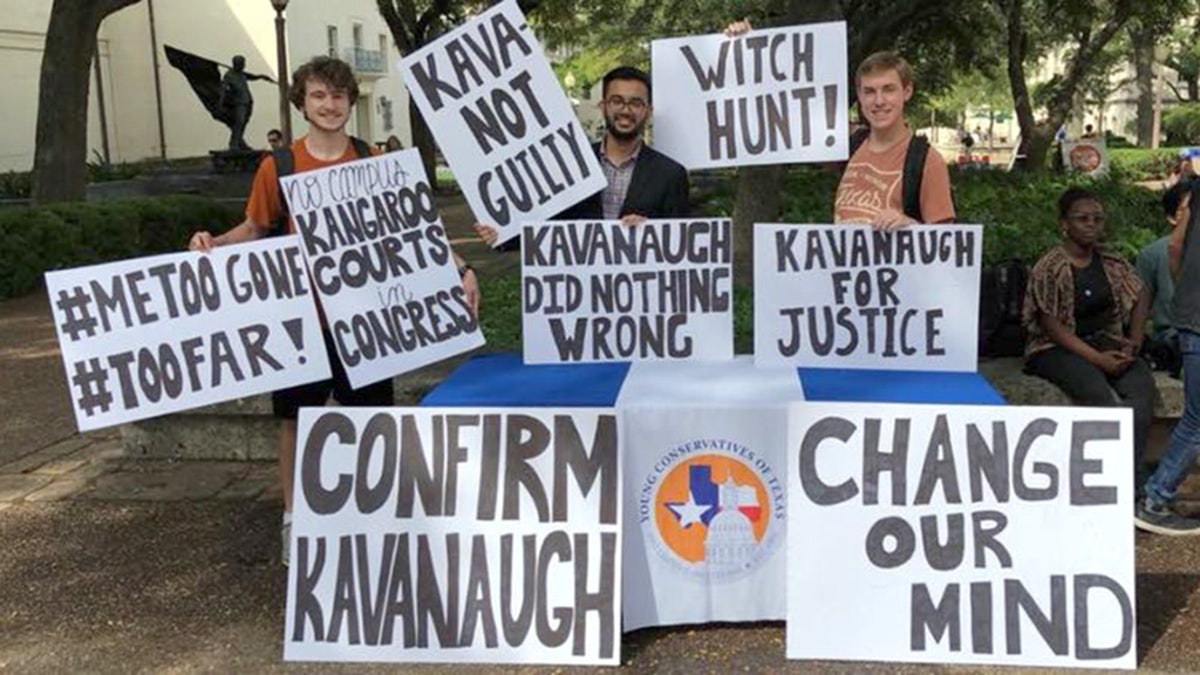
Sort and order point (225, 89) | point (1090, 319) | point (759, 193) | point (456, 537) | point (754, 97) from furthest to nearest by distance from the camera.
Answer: point (225, 89) → point (759, 193) → point (1090, 319) → point (754, 97) → point (456, 537)

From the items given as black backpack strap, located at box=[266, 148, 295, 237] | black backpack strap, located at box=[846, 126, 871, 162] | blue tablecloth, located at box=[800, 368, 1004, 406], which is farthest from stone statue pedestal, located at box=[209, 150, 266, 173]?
blue tablecloth, located at box=[800, 368, 1004, 406]

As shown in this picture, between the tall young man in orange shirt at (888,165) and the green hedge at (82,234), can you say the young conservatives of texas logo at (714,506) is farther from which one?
the green hedge at (82,234)

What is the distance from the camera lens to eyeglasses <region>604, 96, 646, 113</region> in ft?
13.0

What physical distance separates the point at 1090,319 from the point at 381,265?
293cm

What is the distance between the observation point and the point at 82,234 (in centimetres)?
1176

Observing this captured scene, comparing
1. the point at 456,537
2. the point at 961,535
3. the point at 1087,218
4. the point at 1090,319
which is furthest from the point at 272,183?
the point at 1090,319

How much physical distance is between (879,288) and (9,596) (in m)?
3.38

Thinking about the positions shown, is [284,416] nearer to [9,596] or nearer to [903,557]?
[9,596]

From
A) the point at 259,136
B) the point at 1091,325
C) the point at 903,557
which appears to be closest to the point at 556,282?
the point at 903,557

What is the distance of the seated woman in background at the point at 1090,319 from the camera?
175 inches

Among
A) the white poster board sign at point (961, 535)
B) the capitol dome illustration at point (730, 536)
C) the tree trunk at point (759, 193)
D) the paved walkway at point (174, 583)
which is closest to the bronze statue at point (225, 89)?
the tree trunk at point (759, 193)

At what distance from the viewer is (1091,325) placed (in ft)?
15.0

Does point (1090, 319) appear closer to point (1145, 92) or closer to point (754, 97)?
point (754, 97)

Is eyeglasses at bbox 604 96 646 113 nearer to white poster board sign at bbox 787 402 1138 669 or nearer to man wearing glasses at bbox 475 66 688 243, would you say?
man wearing glasses at bbox 475 66 688 243
